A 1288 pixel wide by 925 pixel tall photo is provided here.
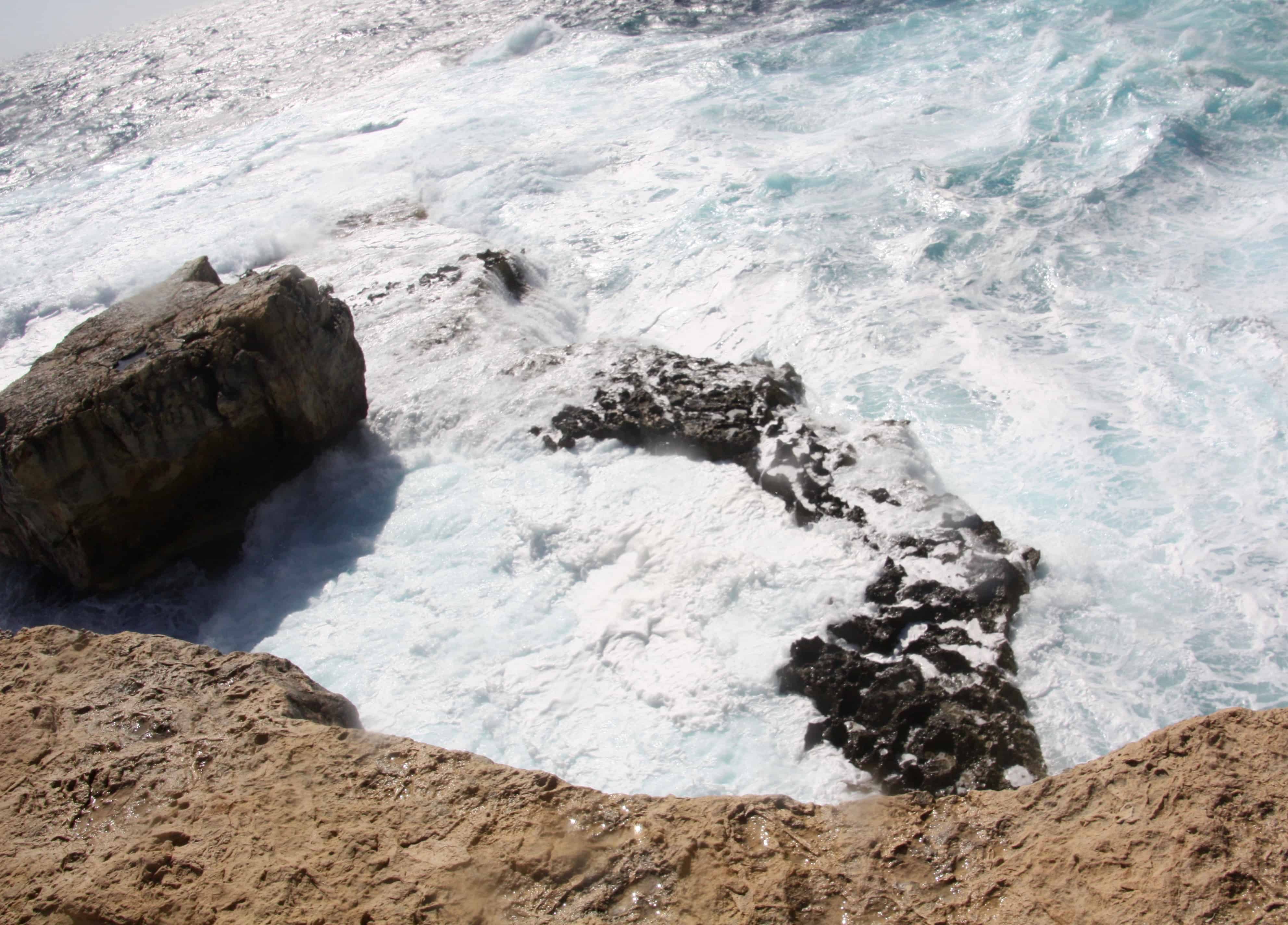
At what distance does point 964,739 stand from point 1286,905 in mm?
1790

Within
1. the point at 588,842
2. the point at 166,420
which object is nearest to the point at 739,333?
the point at 166,420

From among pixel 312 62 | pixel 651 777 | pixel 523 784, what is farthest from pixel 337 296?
pixel 312 62

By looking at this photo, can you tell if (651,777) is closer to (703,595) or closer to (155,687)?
(703,595)

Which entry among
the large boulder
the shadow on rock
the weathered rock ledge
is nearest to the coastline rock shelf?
the weathered rock ledge

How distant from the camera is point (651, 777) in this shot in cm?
411

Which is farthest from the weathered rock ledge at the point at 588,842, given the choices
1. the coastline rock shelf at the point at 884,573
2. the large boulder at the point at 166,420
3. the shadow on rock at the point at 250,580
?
the large boulder at the point at 166,420

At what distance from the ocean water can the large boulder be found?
11.9 inches

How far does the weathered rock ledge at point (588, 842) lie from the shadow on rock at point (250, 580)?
269cm

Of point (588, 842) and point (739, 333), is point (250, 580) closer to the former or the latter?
point (588, 842)

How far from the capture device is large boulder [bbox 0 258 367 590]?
18.7ft

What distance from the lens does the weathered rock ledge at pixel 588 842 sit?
2.44 metres

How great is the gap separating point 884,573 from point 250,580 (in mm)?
4280

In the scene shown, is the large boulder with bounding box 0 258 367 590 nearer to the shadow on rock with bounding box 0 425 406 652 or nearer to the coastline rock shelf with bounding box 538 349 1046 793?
the shadow on rock with bounding box 0 425 406 652

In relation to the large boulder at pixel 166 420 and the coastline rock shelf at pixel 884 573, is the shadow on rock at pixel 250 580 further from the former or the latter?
the coastline rock shelf at pixel 884 573
